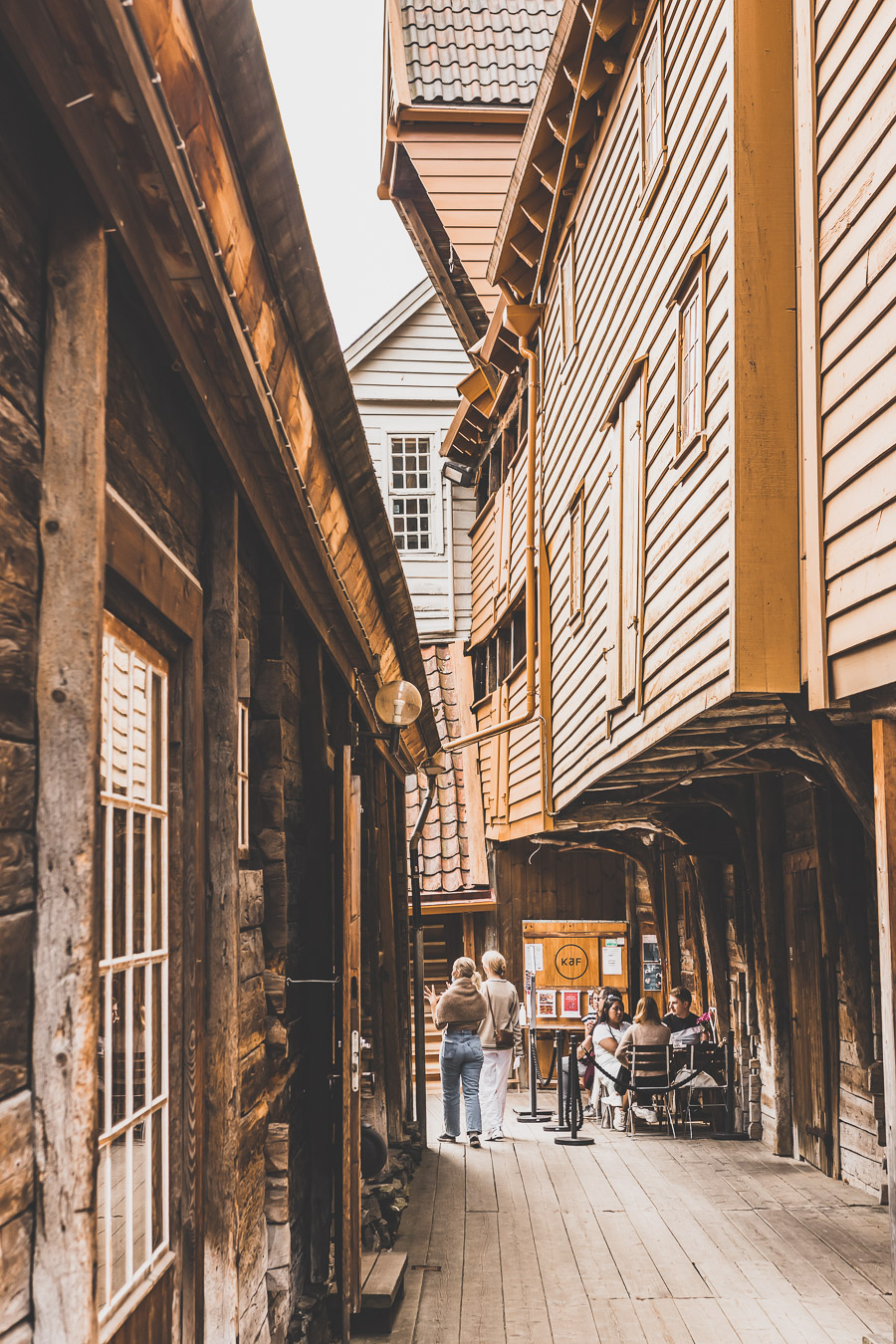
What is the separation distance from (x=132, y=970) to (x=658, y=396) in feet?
19.6

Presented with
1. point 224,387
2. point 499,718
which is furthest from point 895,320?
point 499,718

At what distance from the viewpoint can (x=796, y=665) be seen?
5863 millimetres

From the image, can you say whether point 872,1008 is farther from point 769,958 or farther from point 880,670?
point 880,670

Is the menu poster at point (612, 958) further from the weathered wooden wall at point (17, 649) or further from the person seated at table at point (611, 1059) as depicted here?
the weathered wooden wall at point (17, 649)

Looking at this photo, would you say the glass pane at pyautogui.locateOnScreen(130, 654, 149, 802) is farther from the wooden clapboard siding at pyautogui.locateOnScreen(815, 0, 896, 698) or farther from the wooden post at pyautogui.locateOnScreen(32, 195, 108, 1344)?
the wooden clapboard siding at pyautogui.locateOnScreen(815, 0, 896, 698)

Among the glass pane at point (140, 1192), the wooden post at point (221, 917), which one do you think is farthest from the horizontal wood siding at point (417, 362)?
the glass pane at point (140, 1192)

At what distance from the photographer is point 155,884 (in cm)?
321

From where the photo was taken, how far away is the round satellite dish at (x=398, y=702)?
25.7 ft

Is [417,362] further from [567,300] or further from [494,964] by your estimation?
[494,964]

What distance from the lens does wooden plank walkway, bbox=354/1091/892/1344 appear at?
6379 mm

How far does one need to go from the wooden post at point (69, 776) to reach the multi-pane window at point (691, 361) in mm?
4925

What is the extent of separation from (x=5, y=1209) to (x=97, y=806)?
645 mm

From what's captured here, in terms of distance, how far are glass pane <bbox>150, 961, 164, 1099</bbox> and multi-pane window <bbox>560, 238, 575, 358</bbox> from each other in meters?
9.53

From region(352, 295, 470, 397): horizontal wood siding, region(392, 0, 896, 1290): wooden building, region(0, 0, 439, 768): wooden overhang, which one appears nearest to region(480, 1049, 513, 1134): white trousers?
region(392, 0, 896, 1290): wooden building
